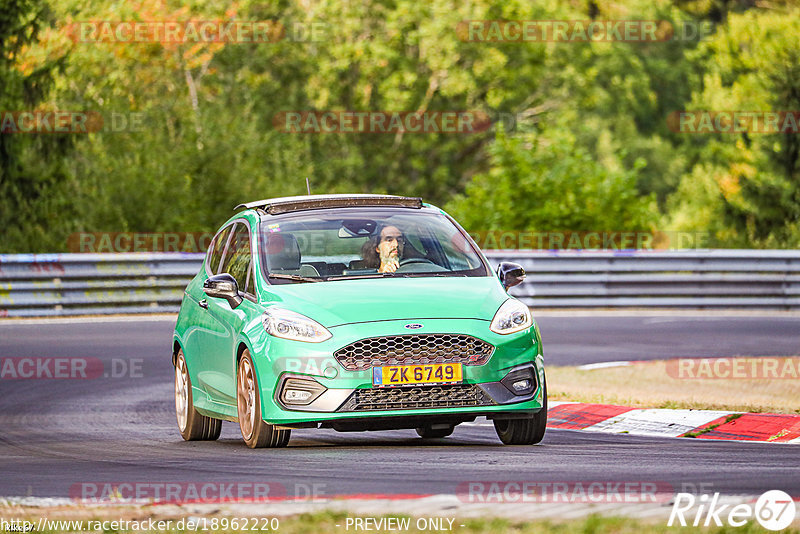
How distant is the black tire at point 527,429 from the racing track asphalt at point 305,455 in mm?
98

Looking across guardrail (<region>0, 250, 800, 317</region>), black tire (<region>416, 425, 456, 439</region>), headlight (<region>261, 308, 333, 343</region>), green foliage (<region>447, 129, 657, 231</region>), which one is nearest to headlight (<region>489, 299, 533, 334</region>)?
headlight (<region>261, 308, 333, 343</region>)

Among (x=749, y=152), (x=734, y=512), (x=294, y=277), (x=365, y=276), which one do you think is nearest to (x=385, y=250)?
(x=365, y=276)

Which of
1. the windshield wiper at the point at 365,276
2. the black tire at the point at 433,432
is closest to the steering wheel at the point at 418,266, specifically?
the windshield wiper at the point at 365,276

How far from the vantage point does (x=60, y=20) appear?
39.8 m

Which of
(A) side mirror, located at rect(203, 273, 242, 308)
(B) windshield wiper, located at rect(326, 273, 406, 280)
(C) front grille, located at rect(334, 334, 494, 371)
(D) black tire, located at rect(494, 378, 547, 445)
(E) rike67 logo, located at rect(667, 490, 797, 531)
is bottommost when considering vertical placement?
(D) black tire, located at rect(494, 378, 547, 445)

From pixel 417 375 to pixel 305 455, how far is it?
859mm

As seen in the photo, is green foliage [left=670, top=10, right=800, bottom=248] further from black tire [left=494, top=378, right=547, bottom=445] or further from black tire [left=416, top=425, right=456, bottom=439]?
black tire [left=494, top=378, right=547, bottom=445]

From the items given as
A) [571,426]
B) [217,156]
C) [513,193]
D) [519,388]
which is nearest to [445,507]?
[519,388]

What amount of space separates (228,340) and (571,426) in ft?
10.5

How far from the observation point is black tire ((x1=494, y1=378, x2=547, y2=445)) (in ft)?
34.1

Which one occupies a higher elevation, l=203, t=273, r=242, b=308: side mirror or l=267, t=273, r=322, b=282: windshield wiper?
l=267, t=273, r=322, b=282: windshield wiper

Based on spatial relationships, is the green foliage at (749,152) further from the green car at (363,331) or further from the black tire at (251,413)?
the black tire at (251,413)

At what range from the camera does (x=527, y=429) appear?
1048cm

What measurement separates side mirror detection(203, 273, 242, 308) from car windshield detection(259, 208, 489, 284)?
0.25 metres
